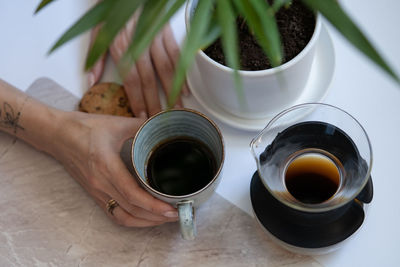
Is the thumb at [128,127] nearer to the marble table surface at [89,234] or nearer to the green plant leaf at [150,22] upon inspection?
the marble table surface at [89,234]

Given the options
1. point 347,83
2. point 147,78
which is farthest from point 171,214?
point 347,83

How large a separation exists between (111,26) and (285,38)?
28 cm

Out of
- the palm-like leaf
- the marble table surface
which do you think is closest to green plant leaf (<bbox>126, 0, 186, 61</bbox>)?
the palm-like leaf

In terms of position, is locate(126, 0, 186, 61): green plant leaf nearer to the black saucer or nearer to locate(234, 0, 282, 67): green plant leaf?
locate(234, 0, 282, 67): green plant leaf

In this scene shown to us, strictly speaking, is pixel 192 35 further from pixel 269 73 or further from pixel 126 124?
pixel 126 124

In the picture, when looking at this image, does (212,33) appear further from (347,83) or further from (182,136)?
(347,83)

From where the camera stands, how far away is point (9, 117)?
0.81m

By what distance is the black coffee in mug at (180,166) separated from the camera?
0.69 meters

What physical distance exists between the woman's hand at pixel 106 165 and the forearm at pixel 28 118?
2 cm

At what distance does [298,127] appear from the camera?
0.67 m

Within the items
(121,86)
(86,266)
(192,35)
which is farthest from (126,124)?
(192,35)

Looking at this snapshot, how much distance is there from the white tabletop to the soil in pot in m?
0.11

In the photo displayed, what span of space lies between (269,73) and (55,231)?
0.43 meters

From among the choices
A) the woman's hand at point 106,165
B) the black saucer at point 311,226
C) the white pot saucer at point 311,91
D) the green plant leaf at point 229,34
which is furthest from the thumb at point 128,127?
Result: the green plant leaf at point 229,34
